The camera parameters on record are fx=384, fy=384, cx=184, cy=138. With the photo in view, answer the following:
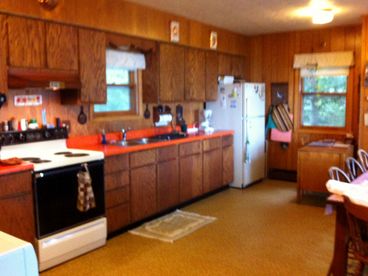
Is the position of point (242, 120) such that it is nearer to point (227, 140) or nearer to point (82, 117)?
point (227, 140)

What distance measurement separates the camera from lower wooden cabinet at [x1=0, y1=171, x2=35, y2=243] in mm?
2926

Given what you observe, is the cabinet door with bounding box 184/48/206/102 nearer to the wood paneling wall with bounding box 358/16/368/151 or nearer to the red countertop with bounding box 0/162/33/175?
the wood paneling wall with bounding box 358/16/368/151

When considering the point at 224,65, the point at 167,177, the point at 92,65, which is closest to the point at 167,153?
the point at 167,177

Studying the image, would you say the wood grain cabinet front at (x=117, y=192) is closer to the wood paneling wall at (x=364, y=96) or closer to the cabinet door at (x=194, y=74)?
the cabinet door at (x=194, y=74)

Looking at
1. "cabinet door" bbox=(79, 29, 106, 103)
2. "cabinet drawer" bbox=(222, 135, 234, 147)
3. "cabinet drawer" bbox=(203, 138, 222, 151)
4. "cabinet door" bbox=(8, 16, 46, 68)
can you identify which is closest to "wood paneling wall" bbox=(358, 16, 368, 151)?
"cabinet drawer" bbox=(222, 135, 234, 147)

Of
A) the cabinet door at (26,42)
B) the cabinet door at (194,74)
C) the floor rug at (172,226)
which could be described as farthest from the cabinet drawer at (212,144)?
the cabinet door at (26,42)

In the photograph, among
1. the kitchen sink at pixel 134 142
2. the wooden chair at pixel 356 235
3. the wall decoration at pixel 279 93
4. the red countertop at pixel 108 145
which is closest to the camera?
the wooden chair at pixel 356 235

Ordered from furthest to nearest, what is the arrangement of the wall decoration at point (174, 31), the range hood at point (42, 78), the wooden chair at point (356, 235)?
the wall decoration at point (174, 31) → the range hood at point (42, 78) → the wooden chair at point (356, 235)

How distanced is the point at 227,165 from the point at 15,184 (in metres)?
3.44

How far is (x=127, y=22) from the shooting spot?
4.31 metres

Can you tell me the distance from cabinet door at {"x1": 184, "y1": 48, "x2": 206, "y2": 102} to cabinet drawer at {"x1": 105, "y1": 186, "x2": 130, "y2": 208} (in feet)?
6.03

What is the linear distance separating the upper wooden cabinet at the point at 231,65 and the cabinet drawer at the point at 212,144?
3.84 ft

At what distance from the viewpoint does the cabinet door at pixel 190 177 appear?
4871mm

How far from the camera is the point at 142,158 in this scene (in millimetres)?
4188
